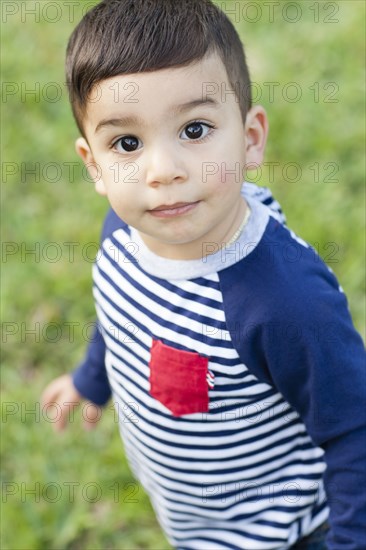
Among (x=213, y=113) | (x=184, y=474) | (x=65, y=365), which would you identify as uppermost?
(x=213, y=113)

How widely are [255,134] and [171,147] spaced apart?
0.21 metres

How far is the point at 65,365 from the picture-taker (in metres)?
2.20

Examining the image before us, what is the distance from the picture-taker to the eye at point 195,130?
113 cm

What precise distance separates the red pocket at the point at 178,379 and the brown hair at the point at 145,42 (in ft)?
1.24

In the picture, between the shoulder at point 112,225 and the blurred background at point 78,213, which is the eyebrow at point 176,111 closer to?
the shoulder at point 112,225

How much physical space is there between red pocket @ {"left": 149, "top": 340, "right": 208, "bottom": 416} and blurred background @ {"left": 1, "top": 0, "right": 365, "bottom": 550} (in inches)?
25.3

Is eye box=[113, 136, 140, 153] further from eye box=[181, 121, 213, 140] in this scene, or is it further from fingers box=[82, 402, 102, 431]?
fingers box=[82, 402, 102, 431]

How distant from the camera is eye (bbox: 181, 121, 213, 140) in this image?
1135 mm

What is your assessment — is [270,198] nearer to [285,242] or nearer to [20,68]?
[285,242]

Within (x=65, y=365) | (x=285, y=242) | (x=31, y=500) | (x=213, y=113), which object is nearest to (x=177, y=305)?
(x=285, y=242)

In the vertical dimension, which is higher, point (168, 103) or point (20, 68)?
point (168, 103)

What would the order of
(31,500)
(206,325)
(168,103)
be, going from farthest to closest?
(31,500), (206,325), (168,103)

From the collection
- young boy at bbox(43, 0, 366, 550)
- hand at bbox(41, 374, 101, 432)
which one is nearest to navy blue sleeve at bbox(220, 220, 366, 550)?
young boy at bbox(43, 0, 366, 550)

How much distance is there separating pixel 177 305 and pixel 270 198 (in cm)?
27
